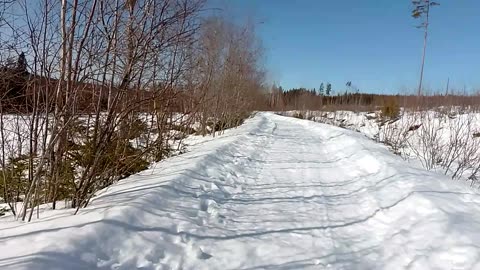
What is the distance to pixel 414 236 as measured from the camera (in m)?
4.07

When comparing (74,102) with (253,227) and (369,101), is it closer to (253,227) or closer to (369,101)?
(253,227)

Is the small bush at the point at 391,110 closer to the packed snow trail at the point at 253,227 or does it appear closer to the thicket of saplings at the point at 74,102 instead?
the packed snow trail at the point at 253,227

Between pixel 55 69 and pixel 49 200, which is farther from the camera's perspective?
pixel 49 200

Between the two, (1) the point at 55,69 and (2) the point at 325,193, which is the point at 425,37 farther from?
(1) the point at 55,69

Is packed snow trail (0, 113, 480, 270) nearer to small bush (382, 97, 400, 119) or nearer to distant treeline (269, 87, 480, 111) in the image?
distant treeline (269, 87, 480, 111)

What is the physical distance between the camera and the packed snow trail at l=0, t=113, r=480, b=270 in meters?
3.19

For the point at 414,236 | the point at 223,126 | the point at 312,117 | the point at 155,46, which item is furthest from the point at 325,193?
the point at 312,117

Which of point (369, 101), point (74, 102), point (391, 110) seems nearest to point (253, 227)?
point (74, 102)

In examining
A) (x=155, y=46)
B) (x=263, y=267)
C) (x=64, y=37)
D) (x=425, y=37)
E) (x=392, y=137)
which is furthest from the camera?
(x=425, y=37)

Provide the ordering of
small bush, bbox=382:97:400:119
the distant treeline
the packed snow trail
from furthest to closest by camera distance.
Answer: small bush, bbox=382:97:400:119 → the distant treeline → the packed snow trail

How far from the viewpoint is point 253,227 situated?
171 inches

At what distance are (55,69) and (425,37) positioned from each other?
1529 inches

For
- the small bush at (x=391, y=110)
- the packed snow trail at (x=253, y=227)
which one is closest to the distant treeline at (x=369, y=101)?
the small bush at (x=391, y=110)

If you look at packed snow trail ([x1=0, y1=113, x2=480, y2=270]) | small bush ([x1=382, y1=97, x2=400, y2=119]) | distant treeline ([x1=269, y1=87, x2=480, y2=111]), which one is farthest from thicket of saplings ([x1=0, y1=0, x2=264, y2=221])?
small bush ([x1=382, y1=97, x2=400, y2=119])
